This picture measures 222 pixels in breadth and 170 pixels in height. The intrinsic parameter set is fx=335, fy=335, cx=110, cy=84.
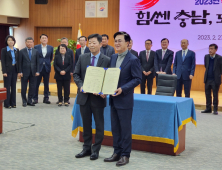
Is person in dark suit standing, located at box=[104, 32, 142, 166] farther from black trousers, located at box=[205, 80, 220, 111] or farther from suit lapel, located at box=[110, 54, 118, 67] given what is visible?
black trousers, located at box=[205, 80, 220, 111]

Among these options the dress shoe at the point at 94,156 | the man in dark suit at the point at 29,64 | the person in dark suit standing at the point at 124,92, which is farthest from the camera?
the man in dark suit at the point at 29,64

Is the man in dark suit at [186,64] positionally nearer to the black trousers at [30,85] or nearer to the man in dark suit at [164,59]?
the man in dark suit at [164,59]

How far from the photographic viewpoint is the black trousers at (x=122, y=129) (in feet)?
11.5

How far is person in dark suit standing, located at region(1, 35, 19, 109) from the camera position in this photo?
701 centimetres

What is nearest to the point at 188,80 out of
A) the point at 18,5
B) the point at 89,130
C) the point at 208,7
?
the point at 208,7

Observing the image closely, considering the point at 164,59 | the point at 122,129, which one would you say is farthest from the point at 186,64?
the point at 122,129

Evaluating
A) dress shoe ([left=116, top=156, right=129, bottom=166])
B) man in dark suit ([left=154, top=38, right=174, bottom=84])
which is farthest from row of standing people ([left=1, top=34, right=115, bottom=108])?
dress shoe ([left=116, top=156, right=129, bottom=166])

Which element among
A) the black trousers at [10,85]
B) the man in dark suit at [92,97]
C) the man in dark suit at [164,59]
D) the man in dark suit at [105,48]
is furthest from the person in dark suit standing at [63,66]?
the man in dark suit at [92,97]

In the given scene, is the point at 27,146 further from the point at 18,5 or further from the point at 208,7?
the point at 18,5

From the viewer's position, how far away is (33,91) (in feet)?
24.8

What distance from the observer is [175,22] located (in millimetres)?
9820

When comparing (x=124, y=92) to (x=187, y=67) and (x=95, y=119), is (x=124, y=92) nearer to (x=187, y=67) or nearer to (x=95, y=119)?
(x=95, y=119)

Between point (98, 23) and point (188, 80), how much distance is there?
4863mm

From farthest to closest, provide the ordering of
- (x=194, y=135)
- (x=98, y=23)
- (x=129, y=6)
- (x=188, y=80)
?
1. (x=98, y=23)
2. (x=129, y=6)
3. (x=188, y=80)
4. (x=194, y=135)
